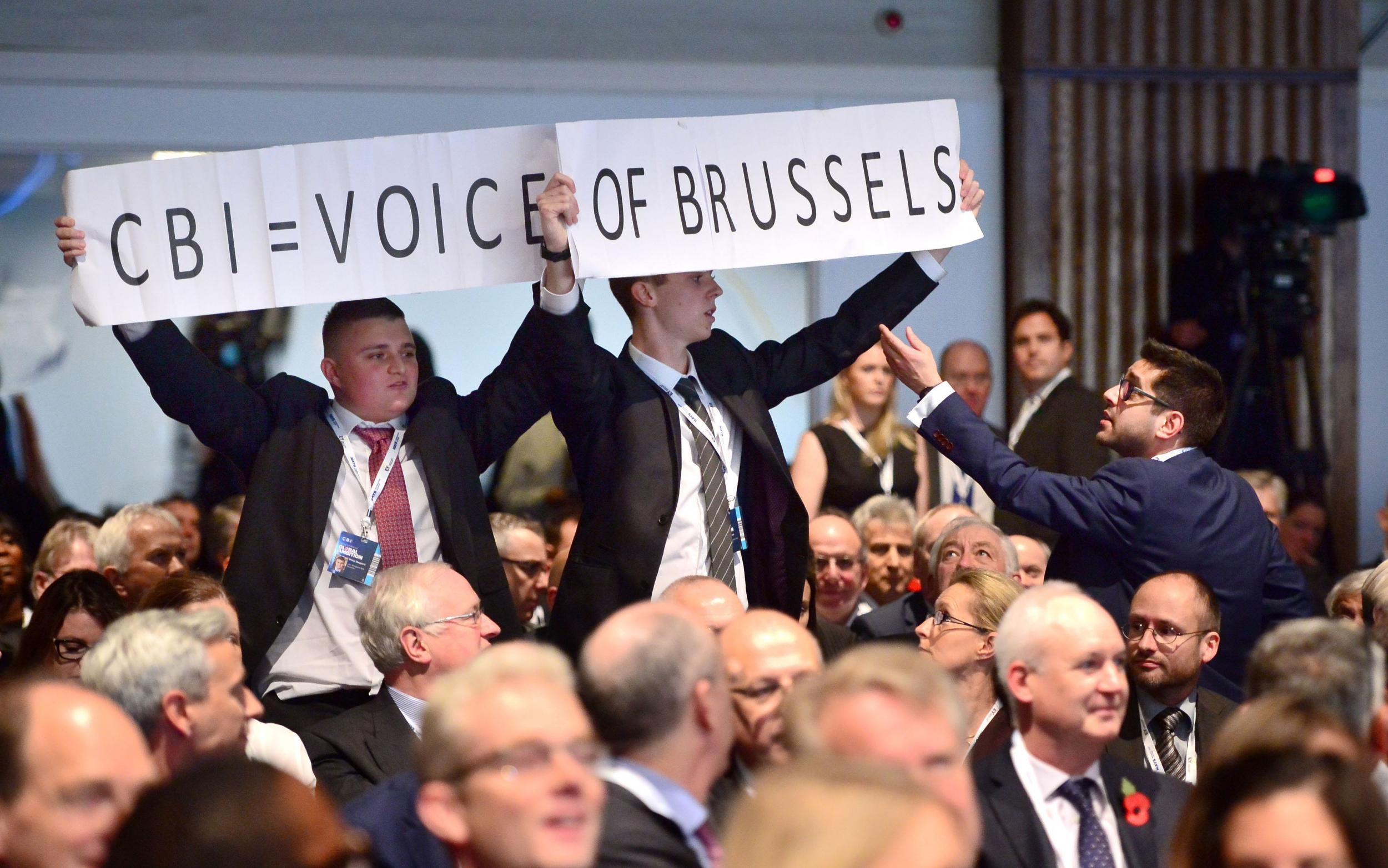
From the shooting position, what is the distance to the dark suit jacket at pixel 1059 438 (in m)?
5.66

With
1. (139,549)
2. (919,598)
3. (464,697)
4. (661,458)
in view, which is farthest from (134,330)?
(919,598)

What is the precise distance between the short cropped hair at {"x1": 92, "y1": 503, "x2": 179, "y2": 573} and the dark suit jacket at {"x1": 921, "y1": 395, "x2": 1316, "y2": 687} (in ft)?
7.54

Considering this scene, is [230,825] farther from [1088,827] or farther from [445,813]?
[1088,827]

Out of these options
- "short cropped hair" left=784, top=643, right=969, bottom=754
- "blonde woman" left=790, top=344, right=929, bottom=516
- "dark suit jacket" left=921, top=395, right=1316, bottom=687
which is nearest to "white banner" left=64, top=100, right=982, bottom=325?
"dark suit jacket" left=921, top=395, right=1316, bottom=687

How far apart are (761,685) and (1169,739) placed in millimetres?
1230

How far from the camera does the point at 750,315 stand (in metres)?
7.61

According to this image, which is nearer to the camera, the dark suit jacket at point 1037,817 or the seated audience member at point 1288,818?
the seated audience member at point 1288,818

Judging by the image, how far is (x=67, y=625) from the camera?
370 centimetres

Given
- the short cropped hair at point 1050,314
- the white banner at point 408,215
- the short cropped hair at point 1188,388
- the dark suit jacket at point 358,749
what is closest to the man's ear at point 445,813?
the dark suit jacket at point 358,749

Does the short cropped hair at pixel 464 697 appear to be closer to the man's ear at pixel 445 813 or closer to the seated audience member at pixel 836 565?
the man's ear at pixel 445 813

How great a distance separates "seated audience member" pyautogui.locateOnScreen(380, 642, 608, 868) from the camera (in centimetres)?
211

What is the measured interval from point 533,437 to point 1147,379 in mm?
3538

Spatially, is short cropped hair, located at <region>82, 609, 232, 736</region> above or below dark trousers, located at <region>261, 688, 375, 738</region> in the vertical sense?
above

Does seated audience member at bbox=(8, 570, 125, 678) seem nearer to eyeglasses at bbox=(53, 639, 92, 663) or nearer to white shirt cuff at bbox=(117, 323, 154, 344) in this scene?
eyeglasses at bbox=(53, 639, 92, 663)
